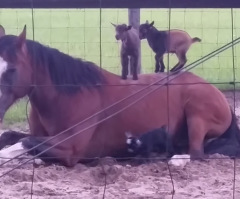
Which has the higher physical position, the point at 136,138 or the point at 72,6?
the point at 72,6

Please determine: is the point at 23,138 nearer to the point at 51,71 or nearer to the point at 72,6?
the point at 51,71

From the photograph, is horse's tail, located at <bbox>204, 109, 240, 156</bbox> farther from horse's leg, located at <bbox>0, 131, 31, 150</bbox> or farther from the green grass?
the green grass

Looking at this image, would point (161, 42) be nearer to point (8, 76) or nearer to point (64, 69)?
point (64, 69)

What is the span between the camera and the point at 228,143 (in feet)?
23.3

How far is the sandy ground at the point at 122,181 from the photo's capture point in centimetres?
537

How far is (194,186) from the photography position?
5.66 meters

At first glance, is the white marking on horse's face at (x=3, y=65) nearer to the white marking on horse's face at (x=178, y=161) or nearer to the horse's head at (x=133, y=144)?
the horse's head at (x=133, y=144)

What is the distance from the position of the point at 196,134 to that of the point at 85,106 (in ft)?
3.30

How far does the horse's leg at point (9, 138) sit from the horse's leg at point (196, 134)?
138 cm

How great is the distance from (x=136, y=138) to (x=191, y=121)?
20.2 inches

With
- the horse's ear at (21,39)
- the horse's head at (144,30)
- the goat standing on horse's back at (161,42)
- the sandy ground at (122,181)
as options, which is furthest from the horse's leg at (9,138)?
the horse's head at (144,30)

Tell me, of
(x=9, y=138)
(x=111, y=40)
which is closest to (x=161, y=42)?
(x=9, y=138)

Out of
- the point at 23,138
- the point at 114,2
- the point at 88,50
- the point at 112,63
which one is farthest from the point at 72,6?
the point at 88,50

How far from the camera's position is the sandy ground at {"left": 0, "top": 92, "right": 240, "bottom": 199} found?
5.37 meters
